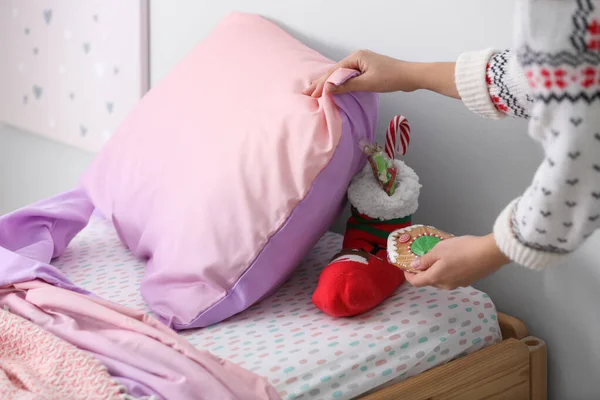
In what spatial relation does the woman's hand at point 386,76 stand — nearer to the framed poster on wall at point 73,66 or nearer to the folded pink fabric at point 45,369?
the folded pink fabric at point 45,369

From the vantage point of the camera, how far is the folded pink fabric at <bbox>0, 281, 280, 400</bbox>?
985 mm

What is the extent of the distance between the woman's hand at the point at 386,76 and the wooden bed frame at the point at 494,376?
0.40 m

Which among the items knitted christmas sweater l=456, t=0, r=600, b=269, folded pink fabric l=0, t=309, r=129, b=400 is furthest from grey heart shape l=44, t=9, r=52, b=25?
knitted christmas sweater l=456, t=0, r=600, b=269

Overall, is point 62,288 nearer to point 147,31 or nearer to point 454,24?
point 454,24

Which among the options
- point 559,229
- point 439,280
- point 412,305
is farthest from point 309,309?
point 559,229

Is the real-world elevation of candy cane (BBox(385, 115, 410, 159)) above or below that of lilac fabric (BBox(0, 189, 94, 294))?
above

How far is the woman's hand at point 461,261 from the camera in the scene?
0.96 metres

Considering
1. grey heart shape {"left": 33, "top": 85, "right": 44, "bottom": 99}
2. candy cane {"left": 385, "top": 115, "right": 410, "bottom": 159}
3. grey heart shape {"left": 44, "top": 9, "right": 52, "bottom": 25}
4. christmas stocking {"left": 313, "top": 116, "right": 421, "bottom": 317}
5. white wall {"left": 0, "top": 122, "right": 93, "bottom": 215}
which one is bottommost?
white wall {"left": 0, "top": 122, "right": 93, "bottom": 215}

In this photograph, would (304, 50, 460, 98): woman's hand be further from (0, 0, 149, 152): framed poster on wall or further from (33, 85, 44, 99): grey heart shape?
(33, 85, 44, 99): grey heart shape

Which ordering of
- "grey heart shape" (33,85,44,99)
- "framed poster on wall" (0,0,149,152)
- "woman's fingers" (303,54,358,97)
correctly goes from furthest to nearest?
"grey heart shape" (33,85,44,99)
"framed poster on wall" (0,0,149,152)
"woman's fingers" (303,54,358,97)

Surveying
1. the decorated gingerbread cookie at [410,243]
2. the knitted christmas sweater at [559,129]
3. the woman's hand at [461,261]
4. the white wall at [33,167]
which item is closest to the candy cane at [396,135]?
the decorated gingerbread cookie at [410,243]

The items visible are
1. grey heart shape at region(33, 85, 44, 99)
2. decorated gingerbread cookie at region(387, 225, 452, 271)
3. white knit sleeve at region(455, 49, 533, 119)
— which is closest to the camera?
white knit sleeve at region(455, 49, 533, 119)

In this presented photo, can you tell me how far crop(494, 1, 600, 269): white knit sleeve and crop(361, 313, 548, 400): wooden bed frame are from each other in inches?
13.3

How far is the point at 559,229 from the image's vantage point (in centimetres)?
84
